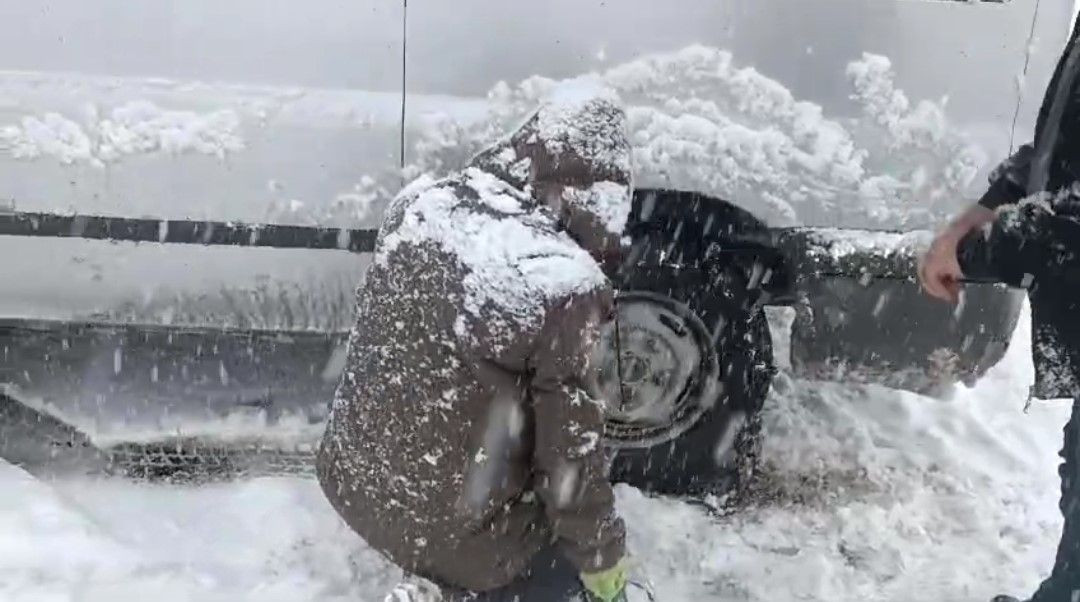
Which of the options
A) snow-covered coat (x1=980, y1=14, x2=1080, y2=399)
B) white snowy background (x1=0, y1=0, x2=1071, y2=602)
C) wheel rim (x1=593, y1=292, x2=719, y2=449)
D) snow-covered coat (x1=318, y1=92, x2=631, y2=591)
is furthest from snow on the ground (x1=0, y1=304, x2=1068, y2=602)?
snow-covered coat (x1=318, y1=92, x2=631, y2=591)

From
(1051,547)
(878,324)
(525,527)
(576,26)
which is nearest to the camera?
(525,527)

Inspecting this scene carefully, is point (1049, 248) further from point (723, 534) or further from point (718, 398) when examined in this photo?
point (723, 534)

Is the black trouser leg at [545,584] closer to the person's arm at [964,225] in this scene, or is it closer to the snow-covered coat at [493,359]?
the snow-covered coat at [493,359]

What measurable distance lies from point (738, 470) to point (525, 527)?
1837 mm

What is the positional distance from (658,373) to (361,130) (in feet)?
4.01

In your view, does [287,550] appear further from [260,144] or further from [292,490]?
[260,144]

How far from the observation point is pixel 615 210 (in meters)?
1.98

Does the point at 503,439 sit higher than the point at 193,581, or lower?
higher

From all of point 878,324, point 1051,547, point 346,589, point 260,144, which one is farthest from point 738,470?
point 260,144

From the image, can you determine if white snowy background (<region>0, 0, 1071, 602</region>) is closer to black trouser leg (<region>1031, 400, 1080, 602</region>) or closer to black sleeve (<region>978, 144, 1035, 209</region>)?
black sleeve (<region>978, 144, 1035, 209</region>)

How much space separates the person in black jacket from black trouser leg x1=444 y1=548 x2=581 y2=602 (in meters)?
1.19

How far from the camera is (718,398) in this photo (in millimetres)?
3643

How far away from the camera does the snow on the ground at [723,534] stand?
3.26m

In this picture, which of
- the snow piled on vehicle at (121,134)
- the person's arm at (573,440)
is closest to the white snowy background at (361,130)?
the snow piled on vehicle at (121,134)
